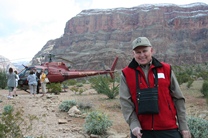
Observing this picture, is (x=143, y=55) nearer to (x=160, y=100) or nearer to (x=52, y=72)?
(x=160, y=100)

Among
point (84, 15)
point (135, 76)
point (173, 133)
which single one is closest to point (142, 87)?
point (135, 76)

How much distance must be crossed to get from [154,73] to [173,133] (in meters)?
0.58

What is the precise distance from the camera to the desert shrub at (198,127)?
3.81 m

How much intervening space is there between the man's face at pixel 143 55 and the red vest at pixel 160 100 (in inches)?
3.0

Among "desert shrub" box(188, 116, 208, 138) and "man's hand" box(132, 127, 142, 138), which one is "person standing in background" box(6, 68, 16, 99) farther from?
"man's hand" box(132, 127, 142, 138)

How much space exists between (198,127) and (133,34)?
105 metres

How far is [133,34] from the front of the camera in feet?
349

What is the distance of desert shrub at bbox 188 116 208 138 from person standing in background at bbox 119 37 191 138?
1.89 metres

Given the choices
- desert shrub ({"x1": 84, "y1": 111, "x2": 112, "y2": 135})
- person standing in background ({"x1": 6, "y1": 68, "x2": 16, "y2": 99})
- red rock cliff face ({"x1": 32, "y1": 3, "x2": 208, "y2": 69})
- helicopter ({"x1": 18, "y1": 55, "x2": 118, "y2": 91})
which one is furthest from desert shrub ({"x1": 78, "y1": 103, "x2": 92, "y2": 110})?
red rock cliff face ({"x1": 32, "y1": 3, "x2": 208, "y2": 69})

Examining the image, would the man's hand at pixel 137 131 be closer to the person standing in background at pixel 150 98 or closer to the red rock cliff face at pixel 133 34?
the person standing in background at pixel 150 98

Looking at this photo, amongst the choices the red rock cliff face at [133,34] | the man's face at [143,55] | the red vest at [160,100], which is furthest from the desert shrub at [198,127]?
the red rock cliff face at [133,34]

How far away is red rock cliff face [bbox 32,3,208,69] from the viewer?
85.6 metres

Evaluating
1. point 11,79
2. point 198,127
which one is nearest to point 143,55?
point 198,127

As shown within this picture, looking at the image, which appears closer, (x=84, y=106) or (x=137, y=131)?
(x=137, y=131)
